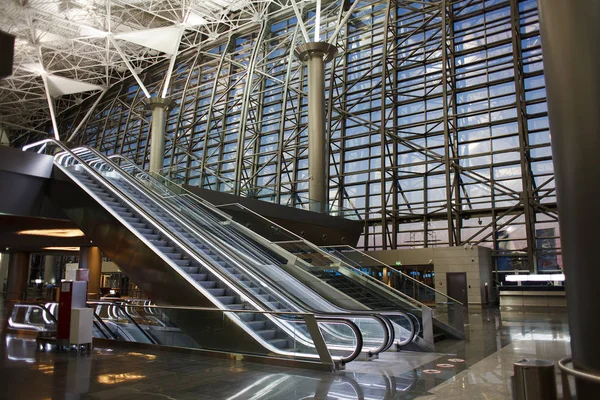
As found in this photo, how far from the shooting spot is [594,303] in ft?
8.20

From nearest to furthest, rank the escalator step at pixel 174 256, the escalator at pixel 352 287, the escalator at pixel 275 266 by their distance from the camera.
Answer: the escalator at pixel 275 266
the escalator at pixel 352 287
the escalator step at pixel 174 256

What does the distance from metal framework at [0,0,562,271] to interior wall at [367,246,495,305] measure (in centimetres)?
129

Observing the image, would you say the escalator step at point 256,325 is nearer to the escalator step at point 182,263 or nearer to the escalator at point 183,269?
the escalator at point 183,269

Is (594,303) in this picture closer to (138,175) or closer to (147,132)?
(138,175)

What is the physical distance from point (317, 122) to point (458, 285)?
429 inches

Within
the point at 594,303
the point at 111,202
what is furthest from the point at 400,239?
the point at 594,303

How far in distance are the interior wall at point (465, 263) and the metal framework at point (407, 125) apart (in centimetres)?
129

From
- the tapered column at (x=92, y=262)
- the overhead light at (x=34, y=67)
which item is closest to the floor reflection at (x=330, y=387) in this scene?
the tapered column at (x=92, y=262)

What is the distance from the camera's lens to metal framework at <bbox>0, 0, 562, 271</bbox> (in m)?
26.1

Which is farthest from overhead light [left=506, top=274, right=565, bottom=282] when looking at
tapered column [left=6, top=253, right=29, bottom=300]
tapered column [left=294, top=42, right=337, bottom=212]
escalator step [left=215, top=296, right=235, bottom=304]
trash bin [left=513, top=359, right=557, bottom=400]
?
tapered column [left=6, top=253, right=29, bottom=300]

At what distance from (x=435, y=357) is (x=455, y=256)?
17.0m

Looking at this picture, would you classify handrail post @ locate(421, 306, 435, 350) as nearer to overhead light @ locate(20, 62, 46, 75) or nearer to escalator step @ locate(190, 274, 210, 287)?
escalator step @ locate(190, 274, 210, 287)

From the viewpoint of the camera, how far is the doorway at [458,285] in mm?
25266

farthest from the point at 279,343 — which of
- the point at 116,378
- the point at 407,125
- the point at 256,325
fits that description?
the point at 407,125
